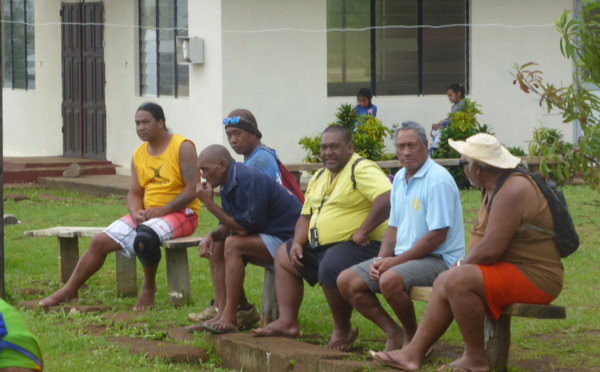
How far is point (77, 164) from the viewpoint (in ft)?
58.0

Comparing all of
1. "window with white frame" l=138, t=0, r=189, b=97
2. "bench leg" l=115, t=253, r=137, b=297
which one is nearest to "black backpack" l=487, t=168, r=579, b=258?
"bench leg" l=115, t=253, r=137, b=297

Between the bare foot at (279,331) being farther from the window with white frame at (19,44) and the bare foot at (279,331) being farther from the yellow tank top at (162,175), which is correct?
the window with white frame at (19,44)

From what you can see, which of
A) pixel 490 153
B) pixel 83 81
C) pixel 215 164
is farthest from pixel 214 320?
pixel 83 81

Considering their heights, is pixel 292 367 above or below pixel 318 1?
below

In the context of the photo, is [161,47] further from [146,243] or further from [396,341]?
[396,341]

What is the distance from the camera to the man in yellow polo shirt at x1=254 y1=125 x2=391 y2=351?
22.1ft

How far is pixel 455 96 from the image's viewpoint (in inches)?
621

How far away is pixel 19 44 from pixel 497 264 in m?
16.4

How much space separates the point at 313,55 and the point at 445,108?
7.43ft

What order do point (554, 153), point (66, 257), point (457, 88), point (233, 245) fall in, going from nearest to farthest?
point (554, 153), point (233, 245), point (66, 257), point (457, 88)

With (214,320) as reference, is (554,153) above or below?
above

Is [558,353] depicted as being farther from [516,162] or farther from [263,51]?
[263,51]

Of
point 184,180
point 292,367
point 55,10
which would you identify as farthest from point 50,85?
point 292,367

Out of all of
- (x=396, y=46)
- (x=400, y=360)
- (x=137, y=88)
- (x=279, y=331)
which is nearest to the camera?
(x=400, y=360)
